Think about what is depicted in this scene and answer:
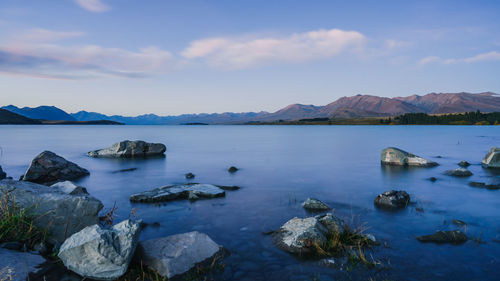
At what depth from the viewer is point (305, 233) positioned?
10078 mm

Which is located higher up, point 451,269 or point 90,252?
point 90,252

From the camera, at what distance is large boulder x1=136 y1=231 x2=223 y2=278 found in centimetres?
813

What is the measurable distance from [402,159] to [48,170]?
31.0 metres

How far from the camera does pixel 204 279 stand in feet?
26.5

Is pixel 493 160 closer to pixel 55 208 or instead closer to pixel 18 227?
pixel 55 208

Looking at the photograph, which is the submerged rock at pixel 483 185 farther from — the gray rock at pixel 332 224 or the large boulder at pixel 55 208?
the large boulder at pixel 55 208

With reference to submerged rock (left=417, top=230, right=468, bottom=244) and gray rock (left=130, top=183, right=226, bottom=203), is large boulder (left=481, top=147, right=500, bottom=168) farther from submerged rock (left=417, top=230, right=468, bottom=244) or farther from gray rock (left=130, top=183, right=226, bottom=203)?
gray rock (left=130, top=183, right=226, bottom=203)

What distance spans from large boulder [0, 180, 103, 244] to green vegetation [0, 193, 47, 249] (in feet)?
0.57

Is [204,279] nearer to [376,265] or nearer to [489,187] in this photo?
[376,265]

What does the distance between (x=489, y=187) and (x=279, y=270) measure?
18246 mm

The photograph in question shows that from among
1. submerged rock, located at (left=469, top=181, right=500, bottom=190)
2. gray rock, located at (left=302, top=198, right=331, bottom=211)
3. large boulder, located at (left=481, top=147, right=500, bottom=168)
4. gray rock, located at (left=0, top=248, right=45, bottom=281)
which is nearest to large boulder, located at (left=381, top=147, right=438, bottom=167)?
large boulder, located at (left=481, top=147, right=500, bottom=168)

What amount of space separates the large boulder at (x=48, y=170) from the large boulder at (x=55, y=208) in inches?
505

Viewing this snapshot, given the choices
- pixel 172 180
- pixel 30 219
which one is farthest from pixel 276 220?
pixel 172 180

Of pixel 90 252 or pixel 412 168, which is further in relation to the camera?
pixel 412 168
